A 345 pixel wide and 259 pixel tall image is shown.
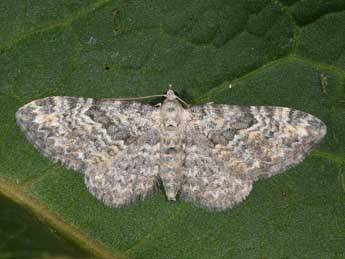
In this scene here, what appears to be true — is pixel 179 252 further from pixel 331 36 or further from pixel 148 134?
pixel 331 36

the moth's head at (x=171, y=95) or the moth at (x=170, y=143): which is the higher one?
the moth's head at (x=171, y=95)

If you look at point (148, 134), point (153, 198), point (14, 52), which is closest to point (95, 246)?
point (153, 198)

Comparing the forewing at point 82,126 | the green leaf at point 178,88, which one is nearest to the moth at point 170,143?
the forewing at point 82,126

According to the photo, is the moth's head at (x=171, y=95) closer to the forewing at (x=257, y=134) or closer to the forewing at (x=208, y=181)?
the forewing at (x=257, y=134)

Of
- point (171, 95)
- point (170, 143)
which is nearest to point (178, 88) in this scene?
point (171, 95)

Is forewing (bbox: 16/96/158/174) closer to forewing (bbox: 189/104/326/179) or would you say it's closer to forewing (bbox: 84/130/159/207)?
forewing (bbox: 84/130/159/207)

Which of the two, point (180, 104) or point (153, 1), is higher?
point (153, 1)

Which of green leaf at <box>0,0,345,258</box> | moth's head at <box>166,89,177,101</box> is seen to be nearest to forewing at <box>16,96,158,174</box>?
green leaf at <box>0,0,345,258</box>
